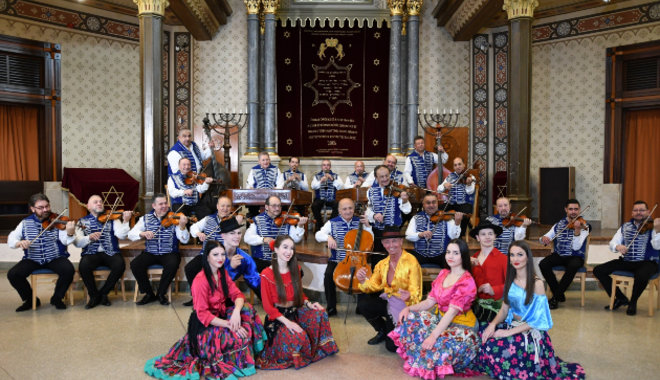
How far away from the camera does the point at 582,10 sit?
908cm

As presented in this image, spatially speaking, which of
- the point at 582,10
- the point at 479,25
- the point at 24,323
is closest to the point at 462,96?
the point at 479,25

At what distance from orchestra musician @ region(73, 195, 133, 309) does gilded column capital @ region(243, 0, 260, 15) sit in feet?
16.2

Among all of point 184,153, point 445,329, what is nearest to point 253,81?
point 184,153

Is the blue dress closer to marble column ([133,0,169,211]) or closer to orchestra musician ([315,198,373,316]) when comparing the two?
orchestra musician ([315,198,373,316])

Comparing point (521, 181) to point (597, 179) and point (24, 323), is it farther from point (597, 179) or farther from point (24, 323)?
point (24, 323)

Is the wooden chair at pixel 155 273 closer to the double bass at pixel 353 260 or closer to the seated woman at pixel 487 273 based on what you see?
the double bass at pixel 353 260

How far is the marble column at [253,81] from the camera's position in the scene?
925 cm

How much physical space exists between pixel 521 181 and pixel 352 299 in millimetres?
2921

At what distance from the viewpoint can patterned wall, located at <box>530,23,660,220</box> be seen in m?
9.18

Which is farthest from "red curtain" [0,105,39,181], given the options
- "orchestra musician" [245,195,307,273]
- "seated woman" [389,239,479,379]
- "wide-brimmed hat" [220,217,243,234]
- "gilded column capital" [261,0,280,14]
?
"seated woman" [389,239,479,379]

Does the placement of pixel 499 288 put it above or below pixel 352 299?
above

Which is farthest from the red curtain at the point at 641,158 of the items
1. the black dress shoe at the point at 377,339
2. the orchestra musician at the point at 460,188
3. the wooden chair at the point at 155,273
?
the wooden chair at the point at 155,273

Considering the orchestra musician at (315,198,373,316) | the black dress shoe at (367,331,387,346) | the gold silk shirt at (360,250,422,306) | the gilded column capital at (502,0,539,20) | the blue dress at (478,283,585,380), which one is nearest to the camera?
Answer: the blue dress at (478,283,585,380)

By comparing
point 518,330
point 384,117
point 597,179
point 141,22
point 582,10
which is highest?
point 582,10
